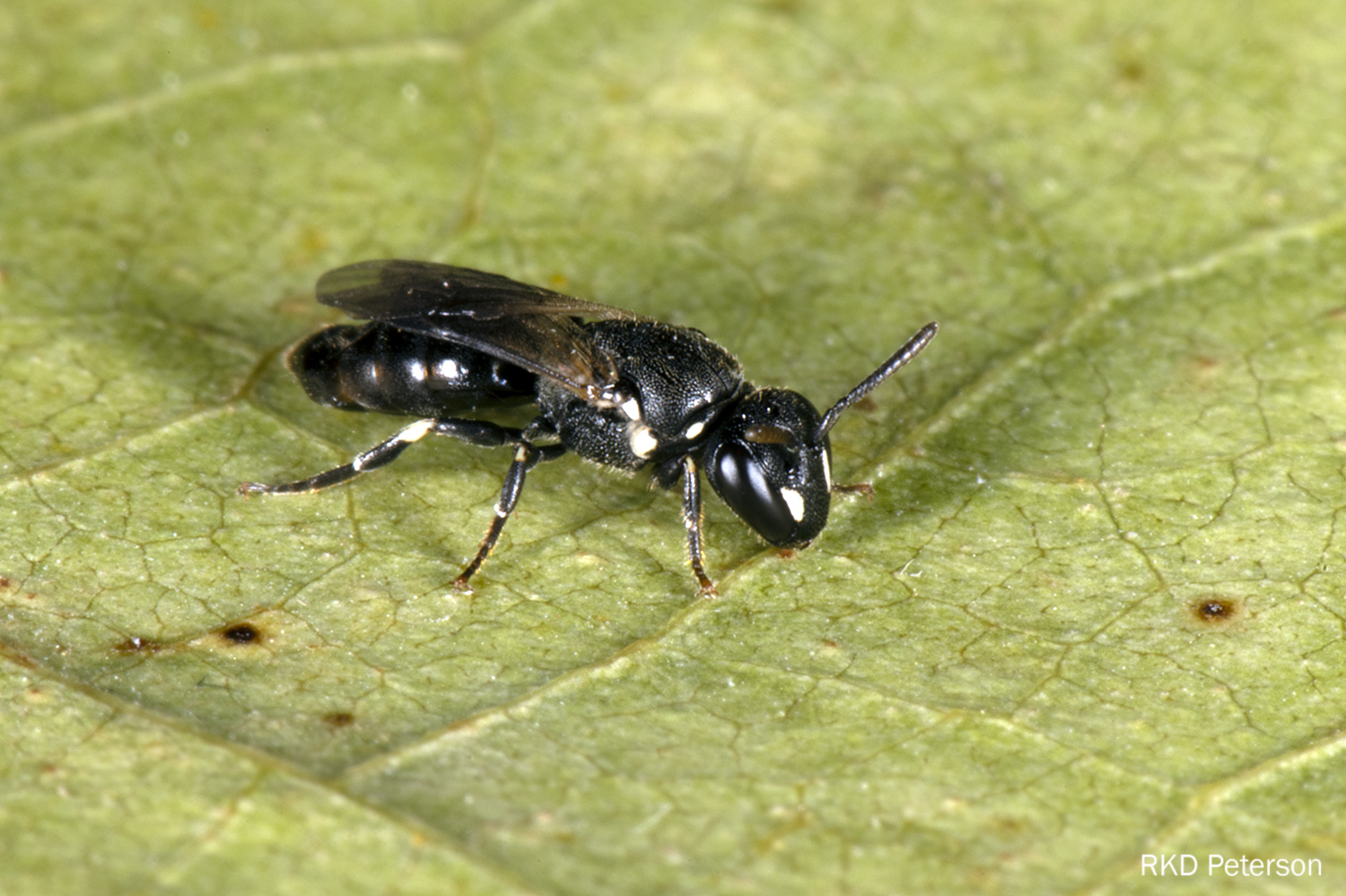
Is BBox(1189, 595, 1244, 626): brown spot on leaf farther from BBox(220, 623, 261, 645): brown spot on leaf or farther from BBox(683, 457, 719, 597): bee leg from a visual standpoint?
BBox(220, 623, 261, 645): brown spot on leaf

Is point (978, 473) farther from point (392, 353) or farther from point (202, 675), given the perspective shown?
point (202, 675)

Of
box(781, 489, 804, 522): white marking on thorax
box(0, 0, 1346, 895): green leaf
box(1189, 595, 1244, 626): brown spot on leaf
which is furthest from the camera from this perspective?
box(781, 489, 804, 522): white marking on thorax

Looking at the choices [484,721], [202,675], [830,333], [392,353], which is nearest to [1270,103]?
[830,333]

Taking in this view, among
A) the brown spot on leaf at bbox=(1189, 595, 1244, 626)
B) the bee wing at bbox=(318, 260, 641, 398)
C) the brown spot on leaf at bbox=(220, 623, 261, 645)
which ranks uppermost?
the bee wing at bbox=(318, 260, 641, 398)

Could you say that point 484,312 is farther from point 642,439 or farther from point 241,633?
point 241,633

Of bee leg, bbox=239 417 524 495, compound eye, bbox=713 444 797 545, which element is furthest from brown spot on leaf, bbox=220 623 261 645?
compound eye, bbox=713 444 797 545

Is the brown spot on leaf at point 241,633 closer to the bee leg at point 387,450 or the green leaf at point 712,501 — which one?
the green leaf at point 712,501

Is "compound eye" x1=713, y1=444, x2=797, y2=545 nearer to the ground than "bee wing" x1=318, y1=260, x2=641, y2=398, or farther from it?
nearer to the ground
